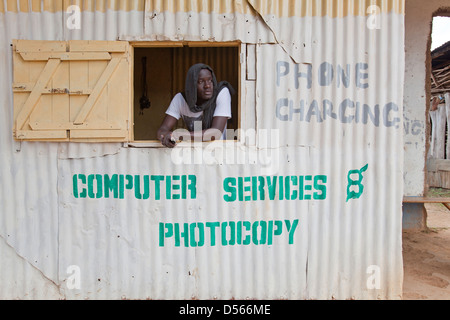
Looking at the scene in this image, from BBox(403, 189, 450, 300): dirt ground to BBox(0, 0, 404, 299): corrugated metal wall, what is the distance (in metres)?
0.83

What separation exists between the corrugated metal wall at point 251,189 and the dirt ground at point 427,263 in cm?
83

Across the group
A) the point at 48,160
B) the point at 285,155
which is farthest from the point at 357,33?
the point at 48,160

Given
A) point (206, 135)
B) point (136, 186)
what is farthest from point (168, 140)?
point (136, 186)

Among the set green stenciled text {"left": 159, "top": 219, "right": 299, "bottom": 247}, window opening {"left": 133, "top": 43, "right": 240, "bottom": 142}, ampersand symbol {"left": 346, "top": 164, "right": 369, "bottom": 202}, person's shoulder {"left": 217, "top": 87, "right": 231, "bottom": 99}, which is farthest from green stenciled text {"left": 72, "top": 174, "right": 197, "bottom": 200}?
window opening {"left": 133, "top": 43, "right": 240, "bottom": 142}

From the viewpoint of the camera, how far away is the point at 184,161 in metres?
3.20

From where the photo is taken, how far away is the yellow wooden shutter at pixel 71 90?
10.2ft

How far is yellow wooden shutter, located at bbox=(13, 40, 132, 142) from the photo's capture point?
123 inches

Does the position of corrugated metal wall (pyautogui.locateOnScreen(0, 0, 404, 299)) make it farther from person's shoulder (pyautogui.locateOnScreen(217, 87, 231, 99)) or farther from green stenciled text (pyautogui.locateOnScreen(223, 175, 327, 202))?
person's shoulder (pyautogui.locateOnScreen(217, 87, 231, 99))

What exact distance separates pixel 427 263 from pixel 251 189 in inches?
127

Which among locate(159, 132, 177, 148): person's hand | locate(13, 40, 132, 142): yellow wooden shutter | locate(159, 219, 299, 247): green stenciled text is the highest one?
locate(13, 40, 132, 142): yellow wooden shutter

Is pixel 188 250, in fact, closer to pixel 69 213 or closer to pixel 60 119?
pixel 69 213

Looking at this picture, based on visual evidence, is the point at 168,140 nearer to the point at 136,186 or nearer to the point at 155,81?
the point at 136,186

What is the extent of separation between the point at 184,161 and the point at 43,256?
1676 millimetres

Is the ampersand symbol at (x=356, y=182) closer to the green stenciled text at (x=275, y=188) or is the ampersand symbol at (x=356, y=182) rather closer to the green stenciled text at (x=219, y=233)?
the green stenciled text at (x=275, y=188)
